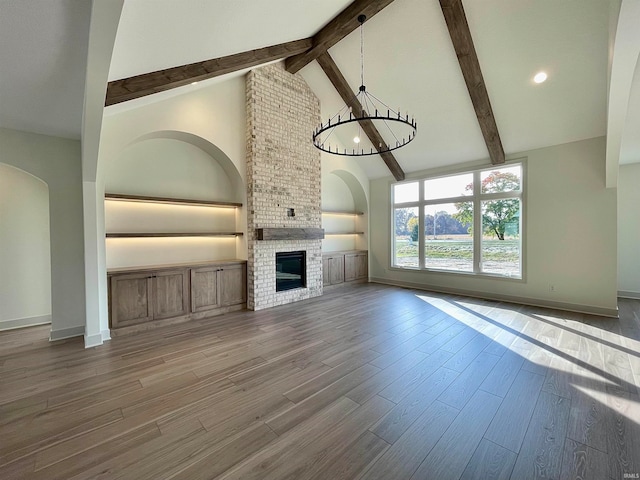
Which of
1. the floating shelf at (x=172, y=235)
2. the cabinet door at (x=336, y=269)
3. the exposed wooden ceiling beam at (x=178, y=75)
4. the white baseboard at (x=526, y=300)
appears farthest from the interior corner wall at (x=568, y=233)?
the floating shelf at (x=172, y=235)

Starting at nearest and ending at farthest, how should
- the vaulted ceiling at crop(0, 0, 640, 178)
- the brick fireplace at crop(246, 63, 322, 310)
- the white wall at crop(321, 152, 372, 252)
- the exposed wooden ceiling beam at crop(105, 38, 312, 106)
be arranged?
the vaulted ceiling at crop(0, 0, 640, 178)
the exposed wooden ceiling beam at crop(105, 38, 312, 106)
the brick fireplace at crop(246, 63, 322, 310)
the white wall at crop(321, 152, 372, 252)

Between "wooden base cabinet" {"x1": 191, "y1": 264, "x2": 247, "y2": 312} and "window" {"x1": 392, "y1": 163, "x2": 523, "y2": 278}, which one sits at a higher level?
"window" {"x1": 392, "y1": 163, "x2": 523, "y2": 278}

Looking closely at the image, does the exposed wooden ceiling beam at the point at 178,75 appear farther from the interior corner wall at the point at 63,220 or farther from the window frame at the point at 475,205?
the window frame at the point at 475,205

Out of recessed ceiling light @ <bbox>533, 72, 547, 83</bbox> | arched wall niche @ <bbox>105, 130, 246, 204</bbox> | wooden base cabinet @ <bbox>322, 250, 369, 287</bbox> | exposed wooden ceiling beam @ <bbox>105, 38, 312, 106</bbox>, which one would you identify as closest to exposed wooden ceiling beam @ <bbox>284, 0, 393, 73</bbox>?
exposed wooden ceiling beam @ <bbox>105, 38, 312, 106</bbox>

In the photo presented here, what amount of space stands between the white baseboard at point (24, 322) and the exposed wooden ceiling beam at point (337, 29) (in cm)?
645

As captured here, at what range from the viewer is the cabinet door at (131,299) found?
402 centimetres

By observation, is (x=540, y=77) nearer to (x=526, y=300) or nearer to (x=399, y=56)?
(x=399, y=56)

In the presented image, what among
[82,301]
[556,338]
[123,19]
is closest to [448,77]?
[556,338]

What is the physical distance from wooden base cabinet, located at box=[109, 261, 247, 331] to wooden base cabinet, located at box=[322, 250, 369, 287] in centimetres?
237

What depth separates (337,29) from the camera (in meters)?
4.51

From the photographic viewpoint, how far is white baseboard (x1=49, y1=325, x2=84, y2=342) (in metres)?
3.91

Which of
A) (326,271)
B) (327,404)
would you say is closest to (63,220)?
(327,404)

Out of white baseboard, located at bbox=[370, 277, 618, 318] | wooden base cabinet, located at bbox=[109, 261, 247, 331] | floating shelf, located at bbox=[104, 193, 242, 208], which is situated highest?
floating shelf, located at bbox=[104, 193, 242, 208]

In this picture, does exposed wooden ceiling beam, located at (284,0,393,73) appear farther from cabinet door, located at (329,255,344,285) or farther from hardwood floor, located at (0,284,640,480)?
hardwood floor, located at (0,284,640,480)
